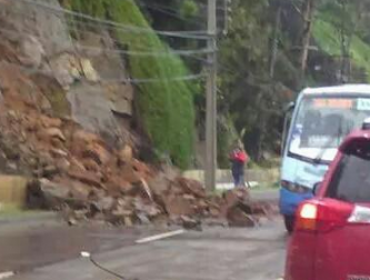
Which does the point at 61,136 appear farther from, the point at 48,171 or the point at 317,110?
the point at 317,110

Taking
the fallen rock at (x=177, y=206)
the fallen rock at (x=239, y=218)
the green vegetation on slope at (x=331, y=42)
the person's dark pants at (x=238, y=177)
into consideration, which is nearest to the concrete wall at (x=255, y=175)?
the person's dark pants at (x=238, y=177)

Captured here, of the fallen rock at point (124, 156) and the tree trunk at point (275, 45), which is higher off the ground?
the tree trunk at point (275, 45)

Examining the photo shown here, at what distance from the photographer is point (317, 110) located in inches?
788

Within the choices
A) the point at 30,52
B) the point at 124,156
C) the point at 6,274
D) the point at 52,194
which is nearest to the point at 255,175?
the point at 124,156

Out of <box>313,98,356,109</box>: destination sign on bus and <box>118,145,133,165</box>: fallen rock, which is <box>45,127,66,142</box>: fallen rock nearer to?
<box>118,145,133,165</box>: fallen rock

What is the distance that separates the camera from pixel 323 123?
19828mm

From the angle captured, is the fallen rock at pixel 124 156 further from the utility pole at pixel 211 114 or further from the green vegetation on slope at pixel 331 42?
the green vegetation on slope at pixel 331 42

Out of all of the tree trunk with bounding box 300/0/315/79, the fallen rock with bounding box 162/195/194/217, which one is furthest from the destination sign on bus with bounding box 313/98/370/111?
the tree trunk with bounding box 300/0/315/79

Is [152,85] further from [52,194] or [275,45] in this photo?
[275,45]

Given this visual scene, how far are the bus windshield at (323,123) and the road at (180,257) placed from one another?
1747 mm

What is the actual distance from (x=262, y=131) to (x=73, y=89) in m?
28.1

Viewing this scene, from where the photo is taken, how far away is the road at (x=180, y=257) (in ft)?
45.8

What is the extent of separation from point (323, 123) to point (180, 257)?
5.08 m

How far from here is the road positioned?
45.8 ft
